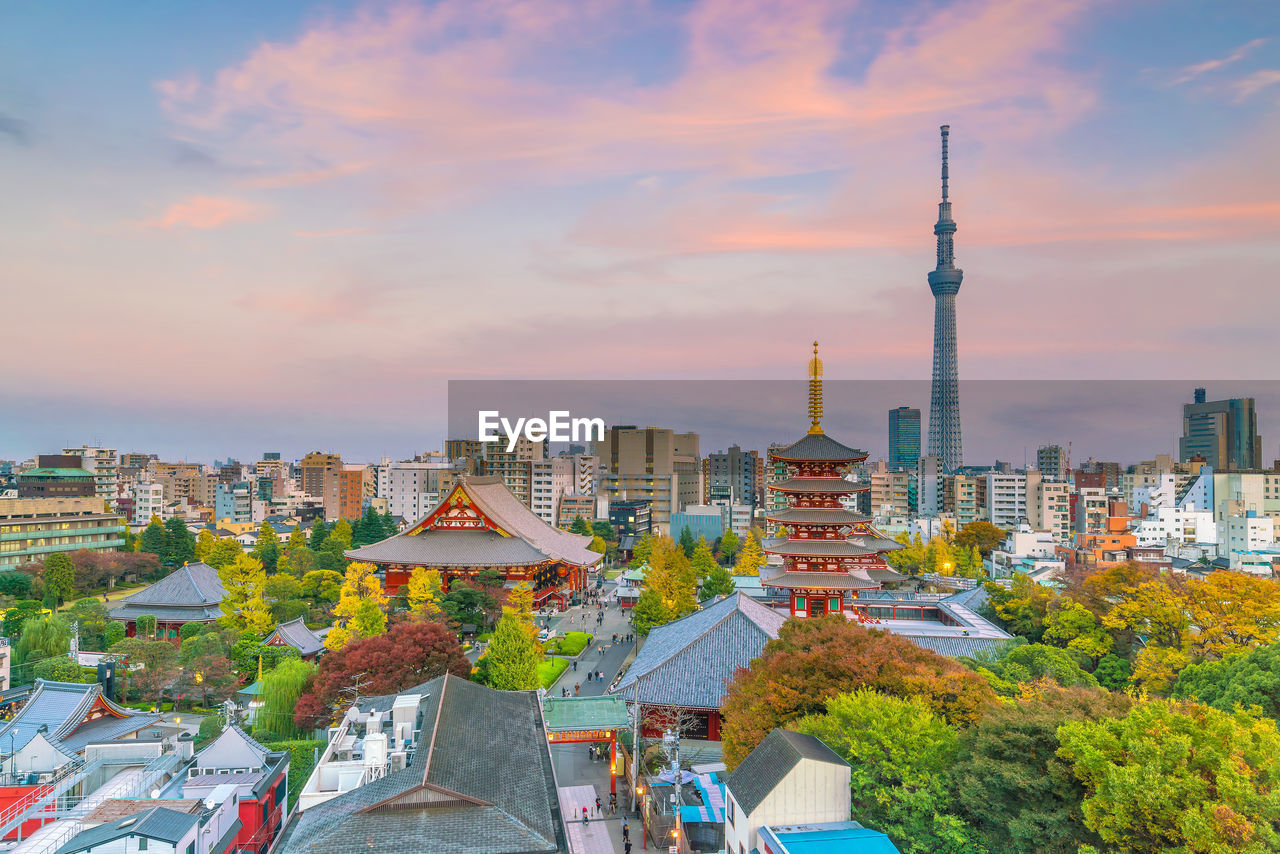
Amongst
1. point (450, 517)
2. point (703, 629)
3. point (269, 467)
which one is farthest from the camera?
point (269, 467)

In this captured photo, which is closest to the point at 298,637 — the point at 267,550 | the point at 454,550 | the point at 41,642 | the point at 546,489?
the point at 41,642

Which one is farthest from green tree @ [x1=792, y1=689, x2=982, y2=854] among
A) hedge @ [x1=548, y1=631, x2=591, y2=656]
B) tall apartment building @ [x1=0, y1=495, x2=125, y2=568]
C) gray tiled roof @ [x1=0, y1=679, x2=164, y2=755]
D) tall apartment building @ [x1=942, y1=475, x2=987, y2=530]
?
tall apartment building @ [x1=942, y1=475, x2=987, y2=530]

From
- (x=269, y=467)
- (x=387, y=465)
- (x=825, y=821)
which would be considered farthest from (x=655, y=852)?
(x=269, y=467)

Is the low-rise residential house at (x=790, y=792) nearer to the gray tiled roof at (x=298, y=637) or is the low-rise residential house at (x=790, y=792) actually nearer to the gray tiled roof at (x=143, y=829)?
the gray tiled roof at (x=143, y=829)

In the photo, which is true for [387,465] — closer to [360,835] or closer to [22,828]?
[22,828]

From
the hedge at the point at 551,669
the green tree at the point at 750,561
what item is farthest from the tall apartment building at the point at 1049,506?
the hedge at the point at 551,669

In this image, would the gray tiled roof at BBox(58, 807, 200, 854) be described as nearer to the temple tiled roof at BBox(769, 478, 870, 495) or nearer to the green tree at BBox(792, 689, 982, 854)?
the green tree at BBox(792, 689, 982, 854)
